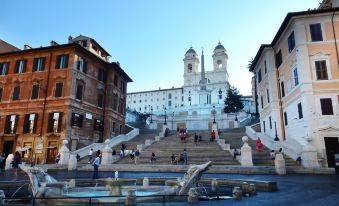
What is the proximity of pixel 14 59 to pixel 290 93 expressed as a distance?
33285 mm

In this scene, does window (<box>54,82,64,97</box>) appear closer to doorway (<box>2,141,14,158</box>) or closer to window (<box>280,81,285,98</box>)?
doorway (<box>2,141,14,158</box>)

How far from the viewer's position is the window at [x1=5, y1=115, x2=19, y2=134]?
31330 millimetres

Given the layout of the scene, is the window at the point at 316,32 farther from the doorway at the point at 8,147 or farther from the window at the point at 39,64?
the doorway at the point at 8,147

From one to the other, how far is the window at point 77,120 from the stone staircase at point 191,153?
340 inches

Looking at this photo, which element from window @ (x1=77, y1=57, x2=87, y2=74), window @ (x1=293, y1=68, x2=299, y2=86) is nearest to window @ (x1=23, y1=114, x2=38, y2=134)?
window @ (x1=77, y1=57, x2=87, y2=74)

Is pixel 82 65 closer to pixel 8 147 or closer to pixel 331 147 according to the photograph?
pixel 8 147

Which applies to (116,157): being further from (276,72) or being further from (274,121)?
(276,72)

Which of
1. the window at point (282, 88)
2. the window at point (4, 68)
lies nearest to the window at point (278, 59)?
the window at point (282, 88)

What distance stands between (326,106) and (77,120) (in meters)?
25.8

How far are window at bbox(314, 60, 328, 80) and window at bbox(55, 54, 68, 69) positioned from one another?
26.8m

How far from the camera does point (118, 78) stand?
40625 millimetres

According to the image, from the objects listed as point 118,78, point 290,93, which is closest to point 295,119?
point 290,93

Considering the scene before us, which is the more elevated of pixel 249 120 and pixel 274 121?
pixel 249 120

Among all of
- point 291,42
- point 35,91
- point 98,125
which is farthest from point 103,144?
point 291,42
